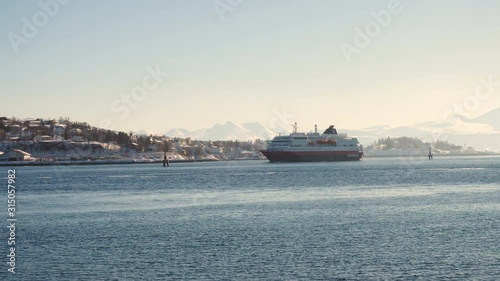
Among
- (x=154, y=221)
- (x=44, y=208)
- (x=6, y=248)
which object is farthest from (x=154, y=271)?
(x=44, y=208)

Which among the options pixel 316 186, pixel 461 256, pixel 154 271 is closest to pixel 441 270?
pixel 461 256

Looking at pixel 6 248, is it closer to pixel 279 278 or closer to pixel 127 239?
pixel 127 239

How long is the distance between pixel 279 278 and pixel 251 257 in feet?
17.1

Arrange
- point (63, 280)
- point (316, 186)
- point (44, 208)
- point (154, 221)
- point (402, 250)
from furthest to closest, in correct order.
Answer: point (316, 186) → point (44, 208) → point (154, 221) → point (402, 250) → point (63, 280)

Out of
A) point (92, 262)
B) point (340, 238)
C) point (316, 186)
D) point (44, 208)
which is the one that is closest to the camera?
point (92, 262)

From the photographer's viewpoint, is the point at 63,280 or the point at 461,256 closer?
the point at 63,280

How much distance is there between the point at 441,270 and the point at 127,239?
20.7 meters

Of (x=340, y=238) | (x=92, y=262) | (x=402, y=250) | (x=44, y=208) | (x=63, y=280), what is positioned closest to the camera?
(x=63, y=280)

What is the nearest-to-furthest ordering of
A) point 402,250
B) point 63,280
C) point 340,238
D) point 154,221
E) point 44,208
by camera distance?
point 63,280 < point 402,250 < point 340,238 < point 154,221 < point 44,208

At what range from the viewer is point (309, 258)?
37.2 m

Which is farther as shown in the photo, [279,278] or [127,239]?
[127,239]

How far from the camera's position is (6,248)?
135 feet

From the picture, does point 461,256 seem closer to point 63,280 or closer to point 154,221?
point 63,280

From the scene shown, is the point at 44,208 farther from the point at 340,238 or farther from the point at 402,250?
the point at 402,250
